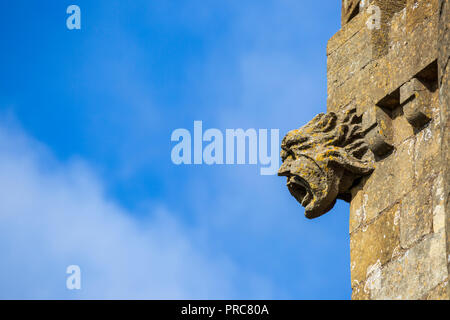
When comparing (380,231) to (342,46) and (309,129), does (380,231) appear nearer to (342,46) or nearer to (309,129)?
(309,129)

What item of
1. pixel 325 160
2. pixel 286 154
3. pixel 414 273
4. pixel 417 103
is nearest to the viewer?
pixel 414 273

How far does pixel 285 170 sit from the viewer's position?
29.3 ft

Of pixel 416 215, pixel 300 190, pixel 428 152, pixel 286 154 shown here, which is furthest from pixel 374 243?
pixel 286 154

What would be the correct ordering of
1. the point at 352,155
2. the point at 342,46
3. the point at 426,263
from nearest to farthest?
the point at 426,263 → the point at 352,155 → the point at 342,46

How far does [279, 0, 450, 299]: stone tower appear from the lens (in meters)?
7.66


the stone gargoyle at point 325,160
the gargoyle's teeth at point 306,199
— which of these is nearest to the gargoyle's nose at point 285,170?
the stone gargoyle at point 325,160

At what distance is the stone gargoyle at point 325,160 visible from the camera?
28.5 feet

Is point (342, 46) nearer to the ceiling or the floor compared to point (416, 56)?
→ nearer to the ceiling

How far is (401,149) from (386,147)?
6.6 inches

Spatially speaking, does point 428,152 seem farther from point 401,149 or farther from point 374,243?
point 374,243

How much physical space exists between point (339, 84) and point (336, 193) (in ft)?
2.78
